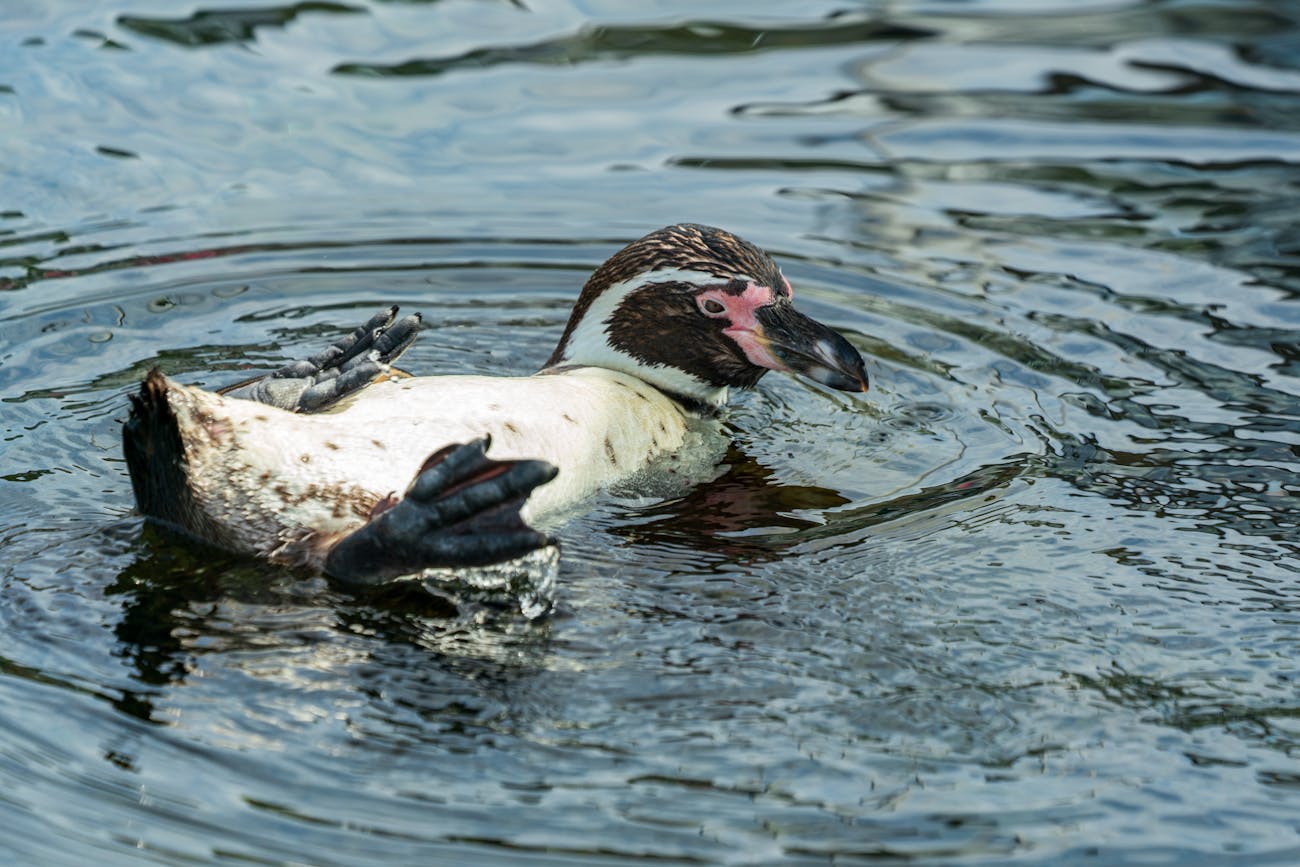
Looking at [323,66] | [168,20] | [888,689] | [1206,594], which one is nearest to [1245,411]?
[1206,594]

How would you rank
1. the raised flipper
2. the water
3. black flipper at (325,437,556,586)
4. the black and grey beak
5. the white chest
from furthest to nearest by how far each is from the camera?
the black and grey beak
the raised flipper
the white chest
black flipper at (325,437,556,586)
the water

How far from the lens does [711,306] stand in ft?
20.5

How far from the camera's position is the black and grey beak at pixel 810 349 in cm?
602

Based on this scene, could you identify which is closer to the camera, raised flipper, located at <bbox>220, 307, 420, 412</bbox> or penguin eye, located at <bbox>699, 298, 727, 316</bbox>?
raised flipper, located at <bbox>220, 307, 420, 412</bbox>

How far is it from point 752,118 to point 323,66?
2501 millimetres

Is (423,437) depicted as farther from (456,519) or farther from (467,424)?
(456,519)

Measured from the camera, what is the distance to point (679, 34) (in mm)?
10797

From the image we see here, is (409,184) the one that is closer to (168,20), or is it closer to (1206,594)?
(168,20)

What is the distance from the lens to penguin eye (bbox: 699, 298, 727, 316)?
6234 millimetres

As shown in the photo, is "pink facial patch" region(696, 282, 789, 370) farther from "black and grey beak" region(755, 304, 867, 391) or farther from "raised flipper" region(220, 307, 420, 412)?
"raised flipper" region(220, 307, 420, 412)

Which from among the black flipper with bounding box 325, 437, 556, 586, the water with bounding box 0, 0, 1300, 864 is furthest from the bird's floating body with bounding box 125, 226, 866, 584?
the water with bounding box 0, 0, 1300, 864

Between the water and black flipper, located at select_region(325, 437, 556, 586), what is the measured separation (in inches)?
9.0

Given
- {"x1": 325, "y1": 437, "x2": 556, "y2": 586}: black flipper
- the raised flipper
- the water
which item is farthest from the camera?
the raised flipper

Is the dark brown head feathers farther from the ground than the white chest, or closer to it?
farther from the ground
